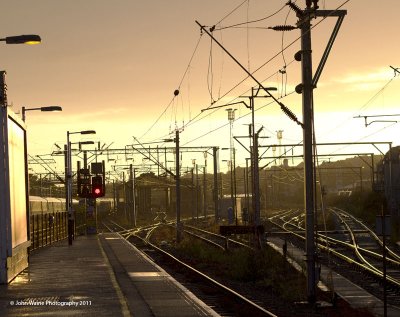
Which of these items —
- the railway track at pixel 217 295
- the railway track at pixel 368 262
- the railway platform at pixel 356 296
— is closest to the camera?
the railway track at pixel 217 295

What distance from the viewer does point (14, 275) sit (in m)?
24.6

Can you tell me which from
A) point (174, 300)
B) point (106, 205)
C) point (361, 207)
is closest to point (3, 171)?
point (174, 300)

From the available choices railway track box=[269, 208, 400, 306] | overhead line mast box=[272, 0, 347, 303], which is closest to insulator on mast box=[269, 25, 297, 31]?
overhead line mast box=[272, 0, 347, 303]

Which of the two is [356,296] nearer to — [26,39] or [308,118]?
[308,118]

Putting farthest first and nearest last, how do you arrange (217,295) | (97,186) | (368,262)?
(97,186)
(368,262)
(217,295)

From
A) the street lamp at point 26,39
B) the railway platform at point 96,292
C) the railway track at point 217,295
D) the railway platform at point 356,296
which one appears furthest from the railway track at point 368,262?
the street lamp at point 26,39

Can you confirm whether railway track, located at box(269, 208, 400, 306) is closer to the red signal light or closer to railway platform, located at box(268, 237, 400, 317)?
railway platform, located at box(268, 237, 400, 317)

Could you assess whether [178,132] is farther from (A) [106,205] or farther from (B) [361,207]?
(A) [106,205]

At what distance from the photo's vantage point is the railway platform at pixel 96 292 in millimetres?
17250

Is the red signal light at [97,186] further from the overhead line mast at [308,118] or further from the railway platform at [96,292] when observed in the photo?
the overhead line mast at [308,118]

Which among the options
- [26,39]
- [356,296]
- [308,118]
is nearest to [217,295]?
[356,296]

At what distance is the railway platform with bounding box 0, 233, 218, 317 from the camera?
56.6 ft

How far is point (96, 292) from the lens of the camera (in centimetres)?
2081

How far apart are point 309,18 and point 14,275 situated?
1143 cm
